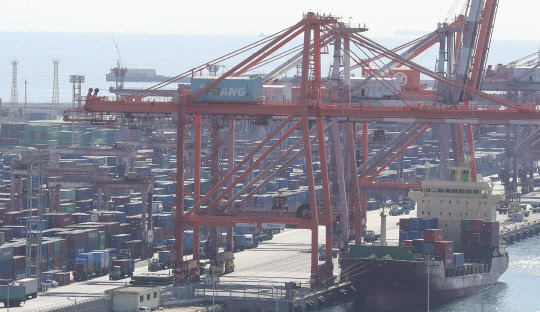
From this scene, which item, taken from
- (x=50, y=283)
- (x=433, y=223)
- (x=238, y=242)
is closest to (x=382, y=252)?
(x=433, y=223)

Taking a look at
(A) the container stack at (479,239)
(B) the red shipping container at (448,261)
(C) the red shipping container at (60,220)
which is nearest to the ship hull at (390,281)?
(B) the red shipping container at (448,261)

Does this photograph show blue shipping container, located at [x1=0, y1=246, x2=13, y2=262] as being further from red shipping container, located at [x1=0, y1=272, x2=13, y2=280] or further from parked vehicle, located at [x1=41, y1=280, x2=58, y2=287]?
parked vehicle, located at [x1=41, y1=280, x2=58, y2=287]

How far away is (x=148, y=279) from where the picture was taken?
270ft

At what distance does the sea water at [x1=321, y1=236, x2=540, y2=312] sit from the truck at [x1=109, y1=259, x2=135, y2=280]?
15972 mm

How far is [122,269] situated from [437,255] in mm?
22447

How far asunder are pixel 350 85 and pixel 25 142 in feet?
289

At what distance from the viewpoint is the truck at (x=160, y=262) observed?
9506cm

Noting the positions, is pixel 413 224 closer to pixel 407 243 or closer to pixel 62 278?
pixel 407 243

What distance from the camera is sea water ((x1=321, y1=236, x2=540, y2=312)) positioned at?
90000mm

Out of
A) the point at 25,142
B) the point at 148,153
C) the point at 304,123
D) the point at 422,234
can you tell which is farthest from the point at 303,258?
the point at 25,142

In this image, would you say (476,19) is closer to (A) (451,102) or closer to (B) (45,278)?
(A) (451,102)

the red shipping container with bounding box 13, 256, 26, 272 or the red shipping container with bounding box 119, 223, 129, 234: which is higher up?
the red shipping container with bounding box 119, 223, 129, 234

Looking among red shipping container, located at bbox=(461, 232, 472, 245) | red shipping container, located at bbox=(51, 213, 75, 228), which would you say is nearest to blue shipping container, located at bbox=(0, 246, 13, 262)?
red shipping container, located at bbox=(51, 213, 75, 228)

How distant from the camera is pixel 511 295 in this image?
3848 inches
